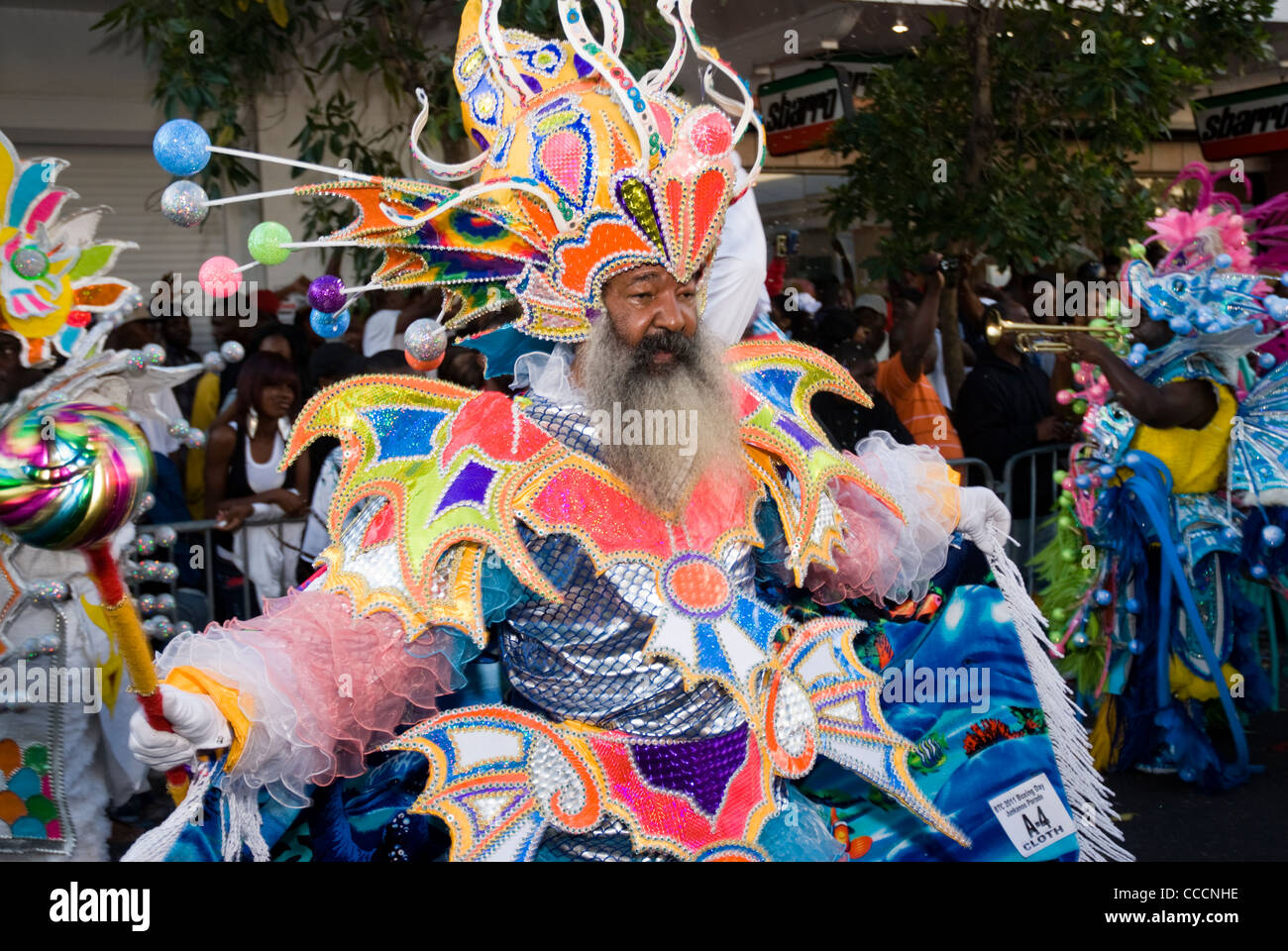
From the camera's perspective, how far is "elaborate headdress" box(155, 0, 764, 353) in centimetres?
261

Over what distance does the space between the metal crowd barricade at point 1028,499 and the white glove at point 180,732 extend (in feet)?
14.5

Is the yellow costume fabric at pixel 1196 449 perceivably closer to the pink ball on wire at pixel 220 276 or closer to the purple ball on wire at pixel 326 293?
the purple ball on wire at pixel 326 293

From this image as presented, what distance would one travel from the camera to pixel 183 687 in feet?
7.29

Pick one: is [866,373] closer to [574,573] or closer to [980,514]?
[980,514]

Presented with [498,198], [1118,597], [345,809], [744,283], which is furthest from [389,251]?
[1118,597]

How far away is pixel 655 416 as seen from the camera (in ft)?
8.71

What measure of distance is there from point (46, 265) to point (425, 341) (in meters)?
1.22

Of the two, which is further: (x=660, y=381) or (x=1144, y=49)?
(x=1144, y=49)

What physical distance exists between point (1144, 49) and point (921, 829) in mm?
4729

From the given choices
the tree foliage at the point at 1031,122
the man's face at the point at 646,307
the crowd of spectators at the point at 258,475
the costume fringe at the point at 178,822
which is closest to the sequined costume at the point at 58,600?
the crowd of spectators at the point at 258,475

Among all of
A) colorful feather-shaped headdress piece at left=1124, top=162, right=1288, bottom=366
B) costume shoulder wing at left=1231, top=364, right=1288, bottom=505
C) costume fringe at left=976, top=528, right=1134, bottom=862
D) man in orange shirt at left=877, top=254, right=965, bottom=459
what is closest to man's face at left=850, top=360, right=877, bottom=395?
man in orange shirt at left=877, top=254, right=965, bottom=459

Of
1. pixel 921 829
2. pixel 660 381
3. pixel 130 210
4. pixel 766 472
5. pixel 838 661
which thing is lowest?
pixel 921 829

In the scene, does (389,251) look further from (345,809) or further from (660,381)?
(345,809)

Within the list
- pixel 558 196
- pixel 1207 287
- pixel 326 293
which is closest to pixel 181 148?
pixel 326 293
